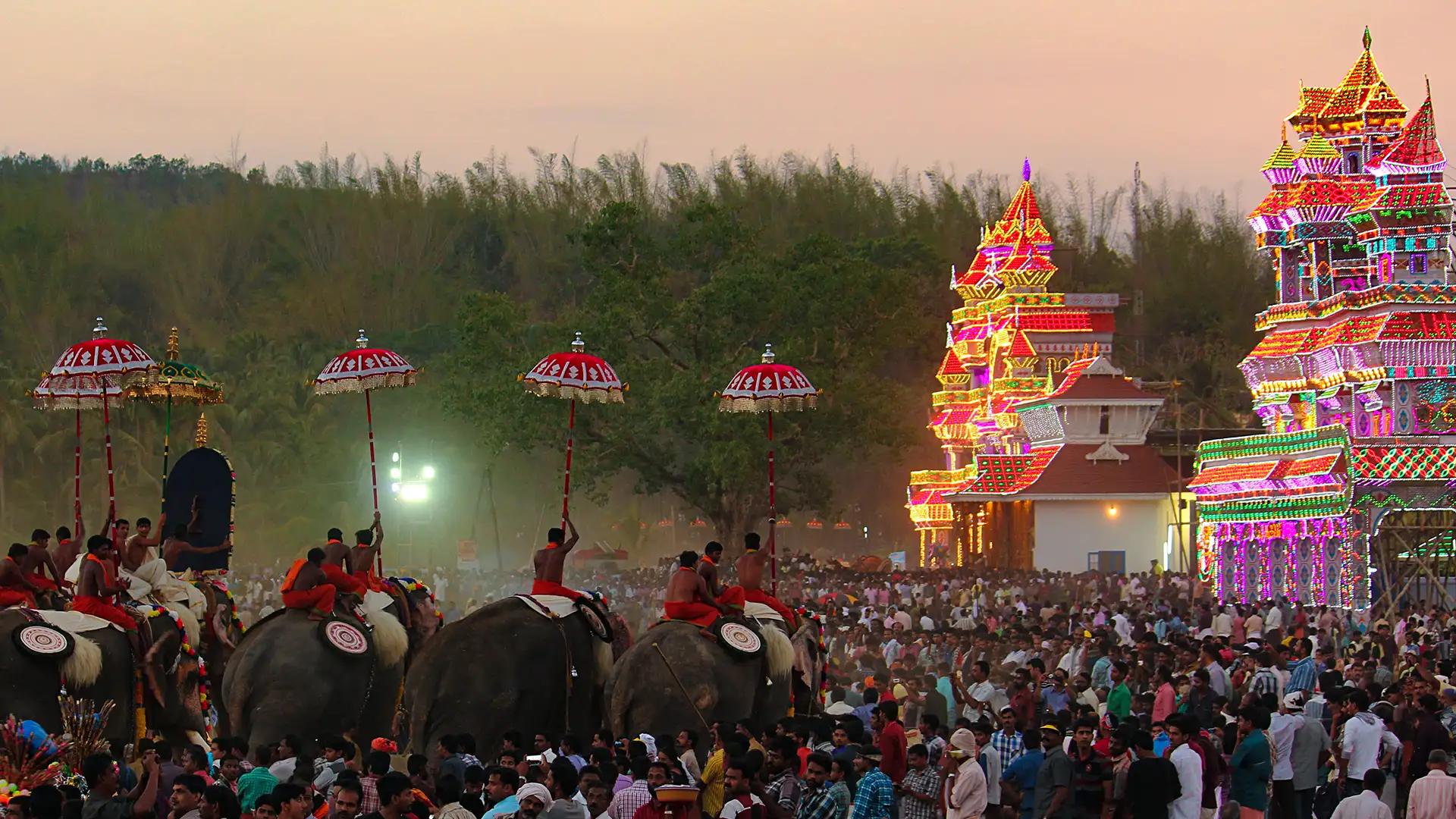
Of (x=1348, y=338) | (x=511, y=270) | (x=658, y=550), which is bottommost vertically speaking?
(x=658, y=550)

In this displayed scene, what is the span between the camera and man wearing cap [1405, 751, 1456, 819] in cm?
1202

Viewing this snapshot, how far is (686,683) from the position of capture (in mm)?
15445

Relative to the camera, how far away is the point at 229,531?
20891mm

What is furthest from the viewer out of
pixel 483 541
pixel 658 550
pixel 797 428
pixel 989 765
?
pixel 658 550

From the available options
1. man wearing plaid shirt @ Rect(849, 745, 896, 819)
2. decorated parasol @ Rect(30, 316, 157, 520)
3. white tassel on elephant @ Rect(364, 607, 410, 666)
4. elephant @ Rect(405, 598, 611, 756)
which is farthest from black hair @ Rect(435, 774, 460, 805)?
decorated parasol @ Rect(30, 316, 157, 520)

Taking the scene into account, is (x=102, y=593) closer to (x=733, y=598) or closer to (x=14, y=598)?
(x=14, y=598)

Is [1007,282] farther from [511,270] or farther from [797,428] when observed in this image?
[511,270]

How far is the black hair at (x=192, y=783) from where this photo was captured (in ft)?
32.8

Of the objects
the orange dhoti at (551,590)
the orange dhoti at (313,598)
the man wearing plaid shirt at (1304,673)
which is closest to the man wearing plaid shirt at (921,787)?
the orange dhoti at (551,590)

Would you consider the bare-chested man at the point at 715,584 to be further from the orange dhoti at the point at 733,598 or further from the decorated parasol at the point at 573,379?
the decorated parasol at the point at 573,379

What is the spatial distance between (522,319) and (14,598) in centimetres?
3473

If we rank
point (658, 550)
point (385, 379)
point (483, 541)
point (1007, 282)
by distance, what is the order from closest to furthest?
point (385, 379)
point (1007, 282)
point (483, 541)
point (658, 550)

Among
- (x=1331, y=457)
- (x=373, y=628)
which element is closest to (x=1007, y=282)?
(x=1331, y=457)

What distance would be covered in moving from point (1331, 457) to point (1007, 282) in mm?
24822
